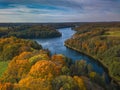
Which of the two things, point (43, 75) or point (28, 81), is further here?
point (43, 75)

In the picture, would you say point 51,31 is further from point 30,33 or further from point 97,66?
point 97,66

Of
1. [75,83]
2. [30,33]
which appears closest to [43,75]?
[75,83]

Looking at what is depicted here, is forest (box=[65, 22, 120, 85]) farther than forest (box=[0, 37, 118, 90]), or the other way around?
forest (box=[65, 22, 120, 85])

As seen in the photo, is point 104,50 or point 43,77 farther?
point 104,50

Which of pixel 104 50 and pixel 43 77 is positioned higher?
pixel 43 77

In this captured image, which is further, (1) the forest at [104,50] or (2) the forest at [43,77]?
(1) the forest at [104,50]

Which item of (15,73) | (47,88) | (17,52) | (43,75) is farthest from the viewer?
(17,52)

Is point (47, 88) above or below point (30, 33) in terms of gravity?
above

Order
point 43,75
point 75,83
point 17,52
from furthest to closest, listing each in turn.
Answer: point 17,52
point 43,75
point 75,83

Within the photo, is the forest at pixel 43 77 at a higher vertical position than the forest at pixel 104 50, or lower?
higher

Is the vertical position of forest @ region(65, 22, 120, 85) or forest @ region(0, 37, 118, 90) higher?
forest @ region(0, 37, 118, 90)
